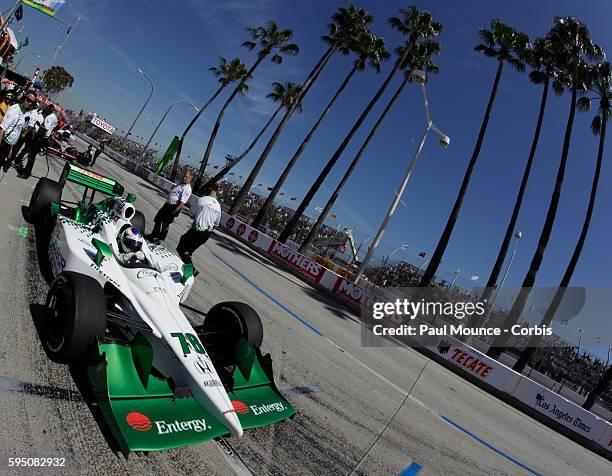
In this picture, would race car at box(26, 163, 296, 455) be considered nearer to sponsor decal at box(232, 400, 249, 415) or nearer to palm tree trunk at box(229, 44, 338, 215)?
sponsor decal at box(232, 400, 249, 415)

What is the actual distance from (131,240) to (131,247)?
0.27 feet

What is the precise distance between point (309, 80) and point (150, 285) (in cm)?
2567

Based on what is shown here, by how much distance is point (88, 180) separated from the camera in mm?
7211

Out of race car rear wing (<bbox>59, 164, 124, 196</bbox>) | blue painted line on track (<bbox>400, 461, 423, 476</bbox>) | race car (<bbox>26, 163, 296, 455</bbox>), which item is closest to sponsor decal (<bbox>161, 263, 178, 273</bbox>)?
race car (<bbox>26, 163, 296, 455</bbox>)

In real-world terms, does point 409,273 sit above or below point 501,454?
above

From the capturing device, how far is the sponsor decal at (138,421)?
8.34 feet

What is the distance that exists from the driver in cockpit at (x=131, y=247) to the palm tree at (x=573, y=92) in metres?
17.6

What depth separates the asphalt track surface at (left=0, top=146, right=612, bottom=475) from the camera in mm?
2727

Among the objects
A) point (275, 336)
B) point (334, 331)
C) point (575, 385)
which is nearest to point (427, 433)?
point (275, 336)

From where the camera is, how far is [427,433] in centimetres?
545

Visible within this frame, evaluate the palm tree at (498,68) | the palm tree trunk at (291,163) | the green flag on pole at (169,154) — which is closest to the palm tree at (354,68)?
the palm tree trunk at (291,163)

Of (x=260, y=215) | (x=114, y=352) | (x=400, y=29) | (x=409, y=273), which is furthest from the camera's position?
(x=409, y=273)

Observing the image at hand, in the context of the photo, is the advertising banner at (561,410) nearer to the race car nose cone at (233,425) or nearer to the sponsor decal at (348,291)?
the sponsor decal at (348,291)

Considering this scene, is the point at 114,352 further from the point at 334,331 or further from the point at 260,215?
the point at 260,215
